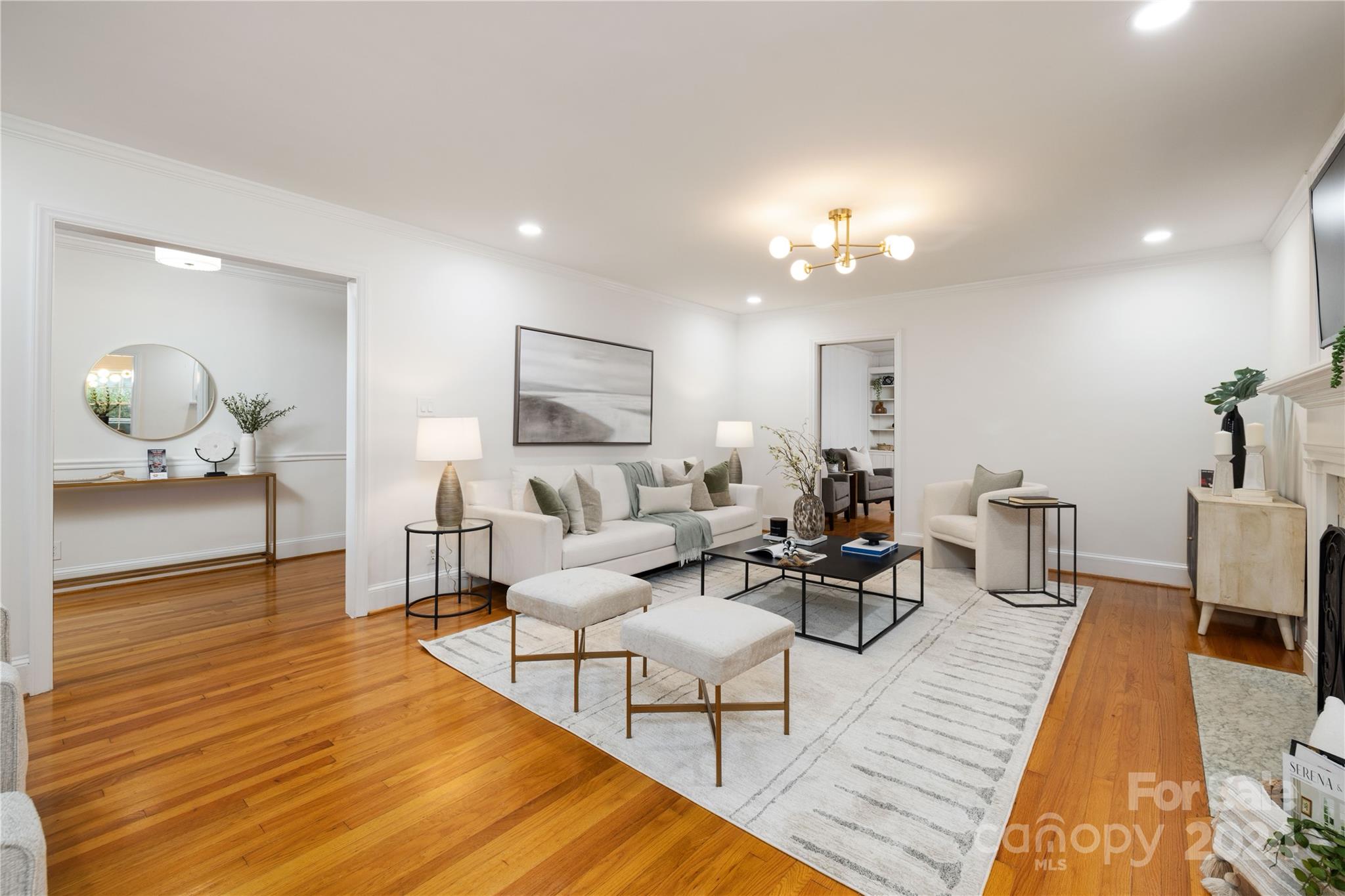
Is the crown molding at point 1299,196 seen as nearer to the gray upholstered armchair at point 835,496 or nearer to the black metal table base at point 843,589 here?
the black metal table base at point 843,589

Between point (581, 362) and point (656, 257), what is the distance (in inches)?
44.9

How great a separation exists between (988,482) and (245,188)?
5.41 metres

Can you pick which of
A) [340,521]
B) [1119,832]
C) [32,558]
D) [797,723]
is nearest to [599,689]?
[797,723]

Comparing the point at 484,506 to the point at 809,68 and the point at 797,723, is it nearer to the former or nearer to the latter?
the point at 797,723

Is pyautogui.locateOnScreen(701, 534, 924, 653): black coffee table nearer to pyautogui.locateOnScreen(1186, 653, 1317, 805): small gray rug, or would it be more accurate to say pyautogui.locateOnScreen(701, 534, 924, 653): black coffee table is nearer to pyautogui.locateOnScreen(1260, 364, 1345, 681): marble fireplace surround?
pyautogui.locateOnScreen(1186, 653, 1317, 805): small gray rug

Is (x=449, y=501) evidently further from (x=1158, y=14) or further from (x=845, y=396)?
(x=845, y=396)

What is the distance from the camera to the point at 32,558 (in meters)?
2.64

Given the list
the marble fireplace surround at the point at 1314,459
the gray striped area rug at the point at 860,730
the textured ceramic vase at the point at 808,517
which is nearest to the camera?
the gray striped area rug at the point at 860,730

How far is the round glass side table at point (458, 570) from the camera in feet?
12.1

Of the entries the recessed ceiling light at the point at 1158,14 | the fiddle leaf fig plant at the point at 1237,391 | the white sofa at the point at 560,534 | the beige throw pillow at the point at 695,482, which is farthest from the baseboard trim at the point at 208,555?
the fiddle leaf fig plant at the point at 1237,391

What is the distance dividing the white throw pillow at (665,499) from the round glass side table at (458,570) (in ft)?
4.47

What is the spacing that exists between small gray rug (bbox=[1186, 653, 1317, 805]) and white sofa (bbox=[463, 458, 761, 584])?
10.2 feet

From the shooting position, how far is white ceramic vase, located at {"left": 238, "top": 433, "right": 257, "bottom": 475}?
495 cm

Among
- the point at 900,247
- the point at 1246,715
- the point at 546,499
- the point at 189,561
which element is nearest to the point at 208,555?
the point at 189,561
